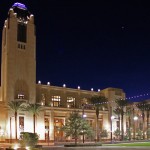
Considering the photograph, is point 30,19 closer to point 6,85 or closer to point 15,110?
point 6,85

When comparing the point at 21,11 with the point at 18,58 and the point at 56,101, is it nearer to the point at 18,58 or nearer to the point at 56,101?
the point at 18,58

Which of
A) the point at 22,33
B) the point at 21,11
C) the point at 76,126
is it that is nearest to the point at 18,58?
the point at 22,33

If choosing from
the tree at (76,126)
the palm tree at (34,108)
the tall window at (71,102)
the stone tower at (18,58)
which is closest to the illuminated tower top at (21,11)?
the stone tower at (18,58)

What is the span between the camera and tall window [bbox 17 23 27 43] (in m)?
101

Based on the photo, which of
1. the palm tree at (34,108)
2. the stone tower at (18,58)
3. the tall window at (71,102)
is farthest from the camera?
the tall window at (71,102)

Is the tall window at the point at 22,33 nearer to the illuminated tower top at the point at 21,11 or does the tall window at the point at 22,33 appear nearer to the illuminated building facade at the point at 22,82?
the illuminated building facade at the point at 22,82

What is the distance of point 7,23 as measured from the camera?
100 m

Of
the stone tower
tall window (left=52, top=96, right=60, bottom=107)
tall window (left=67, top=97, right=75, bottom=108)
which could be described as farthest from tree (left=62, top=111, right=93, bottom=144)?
tall window (left=67, top=97, right=75, bottom=108)

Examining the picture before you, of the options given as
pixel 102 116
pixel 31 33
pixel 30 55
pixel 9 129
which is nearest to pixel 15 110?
pixel 9 129

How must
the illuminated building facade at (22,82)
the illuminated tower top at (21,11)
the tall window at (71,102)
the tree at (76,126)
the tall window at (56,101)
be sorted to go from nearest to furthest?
the tree at (76,126) < the illuminated building facade at (22,82) < the illuminated tower top at (21,11) < the tall window at (56,101) < the tall window at (71,102)

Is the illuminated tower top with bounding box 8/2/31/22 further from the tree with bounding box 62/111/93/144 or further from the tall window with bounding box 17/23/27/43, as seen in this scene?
the tree with bounding box 62/111/93/144

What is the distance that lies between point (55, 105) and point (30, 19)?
93.3ft

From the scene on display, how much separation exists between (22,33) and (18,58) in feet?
26.0

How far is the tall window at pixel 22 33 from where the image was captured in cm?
10094
